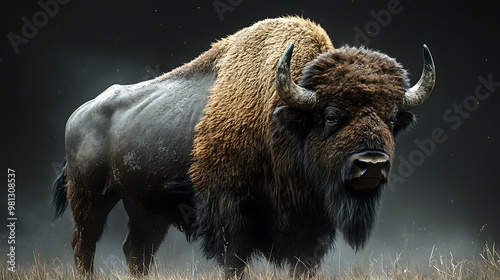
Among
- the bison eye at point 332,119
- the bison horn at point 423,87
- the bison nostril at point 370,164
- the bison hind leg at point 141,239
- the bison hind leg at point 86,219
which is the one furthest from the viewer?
the bison hind leg at point 141,239

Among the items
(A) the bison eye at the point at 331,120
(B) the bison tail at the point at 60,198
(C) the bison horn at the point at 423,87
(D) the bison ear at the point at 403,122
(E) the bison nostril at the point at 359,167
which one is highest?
(C) the bison horn at the point at 423,87

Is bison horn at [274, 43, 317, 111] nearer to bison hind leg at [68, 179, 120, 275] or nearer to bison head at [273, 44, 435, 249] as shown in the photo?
bison head at [273, 44, 435, 249]

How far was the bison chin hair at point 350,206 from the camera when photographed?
20.5ft

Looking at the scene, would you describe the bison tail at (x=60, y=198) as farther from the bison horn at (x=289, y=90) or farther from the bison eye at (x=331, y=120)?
the bison eye at (x=331, y=120)

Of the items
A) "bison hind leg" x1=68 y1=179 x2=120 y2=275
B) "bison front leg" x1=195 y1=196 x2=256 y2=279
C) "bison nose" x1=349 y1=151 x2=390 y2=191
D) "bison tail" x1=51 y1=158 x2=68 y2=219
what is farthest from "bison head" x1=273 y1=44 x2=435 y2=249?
"bison tail" x1=51 y1=158 x2=68 y2=219

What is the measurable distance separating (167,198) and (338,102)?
2234mm

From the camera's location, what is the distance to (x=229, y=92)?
7137 mm

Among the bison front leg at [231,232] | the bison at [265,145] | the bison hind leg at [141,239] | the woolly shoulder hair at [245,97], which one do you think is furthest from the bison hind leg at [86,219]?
the bison front leg at [231,232]

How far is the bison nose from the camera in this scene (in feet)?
19.2

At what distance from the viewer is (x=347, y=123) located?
20.1 ft

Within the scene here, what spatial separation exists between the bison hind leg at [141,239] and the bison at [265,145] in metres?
0.54

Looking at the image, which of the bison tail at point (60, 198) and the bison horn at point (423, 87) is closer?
the bison horn at point (423, 87)

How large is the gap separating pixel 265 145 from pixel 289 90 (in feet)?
2.16

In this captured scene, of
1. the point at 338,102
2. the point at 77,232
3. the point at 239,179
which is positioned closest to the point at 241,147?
the point at 239,179
